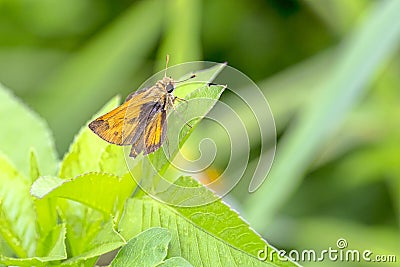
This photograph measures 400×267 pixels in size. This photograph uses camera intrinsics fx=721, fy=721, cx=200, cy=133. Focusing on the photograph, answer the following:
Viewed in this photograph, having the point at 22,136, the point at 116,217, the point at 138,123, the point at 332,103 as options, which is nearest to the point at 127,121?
the point at 138,123

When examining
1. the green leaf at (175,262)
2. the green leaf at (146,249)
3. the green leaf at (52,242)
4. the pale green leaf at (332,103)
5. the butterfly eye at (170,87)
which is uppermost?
the pale green leaf at (332,103)

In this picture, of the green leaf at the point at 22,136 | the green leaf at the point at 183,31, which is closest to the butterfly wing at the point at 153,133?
the green leaf at the point at 22,136

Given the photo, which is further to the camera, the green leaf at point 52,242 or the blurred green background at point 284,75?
the blurred green background at point 284,75

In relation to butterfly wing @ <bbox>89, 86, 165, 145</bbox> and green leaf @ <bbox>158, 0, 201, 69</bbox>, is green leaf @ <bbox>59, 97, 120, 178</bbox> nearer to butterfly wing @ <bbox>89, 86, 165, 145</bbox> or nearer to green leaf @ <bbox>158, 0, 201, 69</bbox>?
butterfly wing @ <bbox>89, 86, 165, 145</bbox>

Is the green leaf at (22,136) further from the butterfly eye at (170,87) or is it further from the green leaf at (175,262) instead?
the green leaf at (175,262)

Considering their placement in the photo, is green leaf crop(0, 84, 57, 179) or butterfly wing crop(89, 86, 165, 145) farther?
green leaf crop(0, 84, 57, 179)

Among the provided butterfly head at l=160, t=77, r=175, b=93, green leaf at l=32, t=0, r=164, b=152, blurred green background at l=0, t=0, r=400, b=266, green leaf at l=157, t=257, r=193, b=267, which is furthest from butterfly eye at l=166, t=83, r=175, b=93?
green leaf at l=32, t=0, r=164, b=152

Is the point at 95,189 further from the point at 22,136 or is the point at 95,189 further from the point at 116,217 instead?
the point at 22,136
